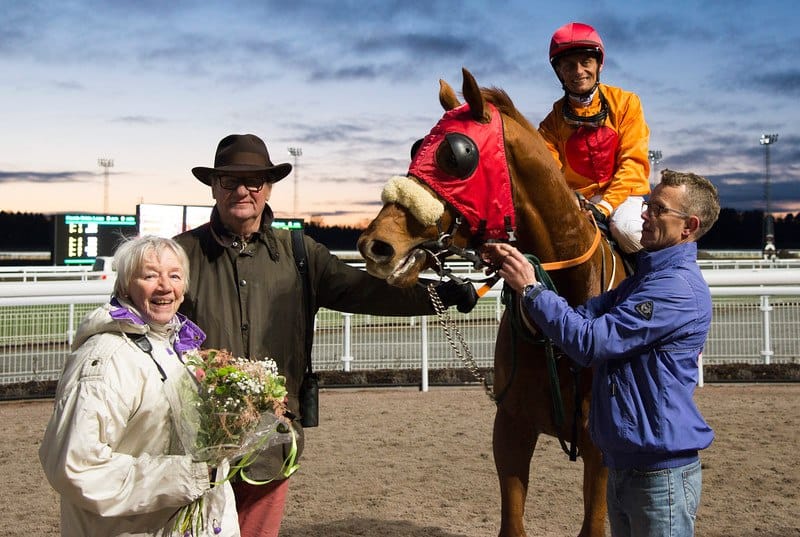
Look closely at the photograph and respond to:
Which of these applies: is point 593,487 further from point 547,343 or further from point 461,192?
point 461,192

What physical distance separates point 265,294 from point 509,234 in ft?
2.80

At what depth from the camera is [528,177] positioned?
8.49 feet

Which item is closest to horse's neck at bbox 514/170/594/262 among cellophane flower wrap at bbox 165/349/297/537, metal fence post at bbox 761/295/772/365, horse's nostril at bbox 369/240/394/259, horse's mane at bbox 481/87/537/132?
horse's mane at bbox 481/87/537/132

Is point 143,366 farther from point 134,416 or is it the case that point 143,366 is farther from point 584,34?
point 584,34

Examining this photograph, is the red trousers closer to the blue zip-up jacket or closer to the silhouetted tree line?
the blue zip-up jacket

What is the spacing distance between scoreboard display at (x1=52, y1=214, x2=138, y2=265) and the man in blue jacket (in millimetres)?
17755

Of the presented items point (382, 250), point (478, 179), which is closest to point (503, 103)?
point (478, 179)

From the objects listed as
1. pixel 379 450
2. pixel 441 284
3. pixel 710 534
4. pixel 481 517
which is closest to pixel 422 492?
pixel 481 517

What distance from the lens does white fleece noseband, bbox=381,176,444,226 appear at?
2355 mm

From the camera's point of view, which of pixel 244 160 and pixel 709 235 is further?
pixel 709 235

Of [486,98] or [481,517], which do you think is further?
[481,517]

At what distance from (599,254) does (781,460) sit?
3.68m

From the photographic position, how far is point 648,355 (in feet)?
7.14

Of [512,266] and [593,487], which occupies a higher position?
[512,266]
